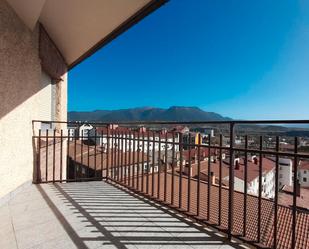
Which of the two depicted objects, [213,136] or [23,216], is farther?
[23,216]

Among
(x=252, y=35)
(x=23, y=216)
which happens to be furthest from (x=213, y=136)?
(x=252, y=35)

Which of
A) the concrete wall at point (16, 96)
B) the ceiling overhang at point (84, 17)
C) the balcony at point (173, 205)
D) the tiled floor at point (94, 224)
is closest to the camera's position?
the balcony at point (173, 205)

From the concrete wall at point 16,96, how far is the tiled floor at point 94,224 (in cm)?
44

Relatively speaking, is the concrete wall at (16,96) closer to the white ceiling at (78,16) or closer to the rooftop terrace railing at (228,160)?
the white ceiling at (78,16)

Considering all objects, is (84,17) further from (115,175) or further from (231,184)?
(231,184)

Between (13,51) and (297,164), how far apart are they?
3.68 m

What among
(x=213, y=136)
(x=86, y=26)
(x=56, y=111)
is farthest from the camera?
(x=56, y=111)

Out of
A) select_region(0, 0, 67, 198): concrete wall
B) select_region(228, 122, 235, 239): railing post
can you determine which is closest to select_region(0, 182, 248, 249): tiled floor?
select_region(228, 122, 235, 239): railing post

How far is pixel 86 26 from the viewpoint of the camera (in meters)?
4.69

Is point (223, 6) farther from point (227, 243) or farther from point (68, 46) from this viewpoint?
point (227, 243)

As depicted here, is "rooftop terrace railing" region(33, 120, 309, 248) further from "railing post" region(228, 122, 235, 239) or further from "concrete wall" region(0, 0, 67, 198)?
"concrete wall" region(0, 0, 67, 198)

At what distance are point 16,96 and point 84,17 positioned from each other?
5.75 ft

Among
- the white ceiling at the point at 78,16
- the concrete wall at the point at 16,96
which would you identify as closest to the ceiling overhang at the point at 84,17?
the white ceiling at the point at 78,16

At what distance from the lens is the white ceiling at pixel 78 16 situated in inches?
141
